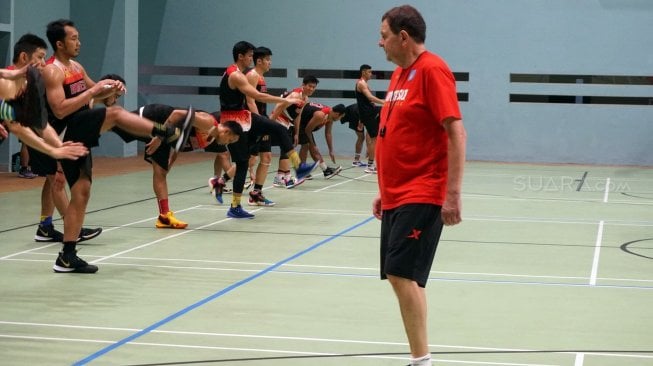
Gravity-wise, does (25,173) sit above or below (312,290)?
below

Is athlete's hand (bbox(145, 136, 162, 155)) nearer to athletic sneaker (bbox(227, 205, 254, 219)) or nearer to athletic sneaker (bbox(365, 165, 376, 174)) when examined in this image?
athletic sneaker (bbox(227, 205, 254, 219))

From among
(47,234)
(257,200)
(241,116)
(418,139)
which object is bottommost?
(257,200)

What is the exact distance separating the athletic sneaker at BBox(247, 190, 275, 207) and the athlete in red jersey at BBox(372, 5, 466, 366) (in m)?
8.85

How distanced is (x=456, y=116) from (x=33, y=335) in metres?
3.31

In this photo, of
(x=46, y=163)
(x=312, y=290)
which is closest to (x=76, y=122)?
(x=46, y=163)

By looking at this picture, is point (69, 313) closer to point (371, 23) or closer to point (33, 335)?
point (33, 335)

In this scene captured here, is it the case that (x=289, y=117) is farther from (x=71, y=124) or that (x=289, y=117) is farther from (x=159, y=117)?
(x=71, y=124)

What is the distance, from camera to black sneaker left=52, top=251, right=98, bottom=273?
897 cm

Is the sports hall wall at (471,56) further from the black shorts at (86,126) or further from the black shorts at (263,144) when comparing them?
the black shorts at (86,126)

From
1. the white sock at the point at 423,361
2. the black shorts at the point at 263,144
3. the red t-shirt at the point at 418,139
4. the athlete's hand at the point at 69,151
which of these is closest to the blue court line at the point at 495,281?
the athlete's hand at the point at 69,151

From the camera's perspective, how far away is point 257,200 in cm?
→ 1437

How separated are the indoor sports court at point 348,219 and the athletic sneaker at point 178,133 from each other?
1.14 m

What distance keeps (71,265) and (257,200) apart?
5550 mm

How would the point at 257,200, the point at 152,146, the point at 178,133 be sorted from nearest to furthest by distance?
the point at 178,133 → the point at 152,146 → the point at 257,200
